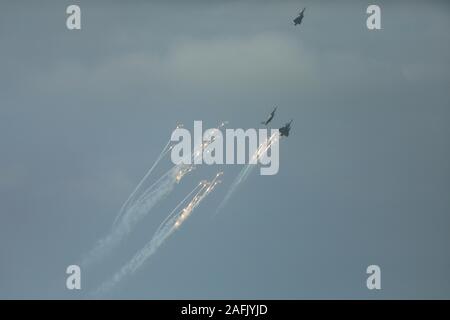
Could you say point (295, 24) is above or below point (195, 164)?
above

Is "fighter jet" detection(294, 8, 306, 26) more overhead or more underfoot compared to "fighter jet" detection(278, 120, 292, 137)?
more overhead

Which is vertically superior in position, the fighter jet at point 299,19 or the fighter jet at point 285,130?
the fighter jet at point 299,19
